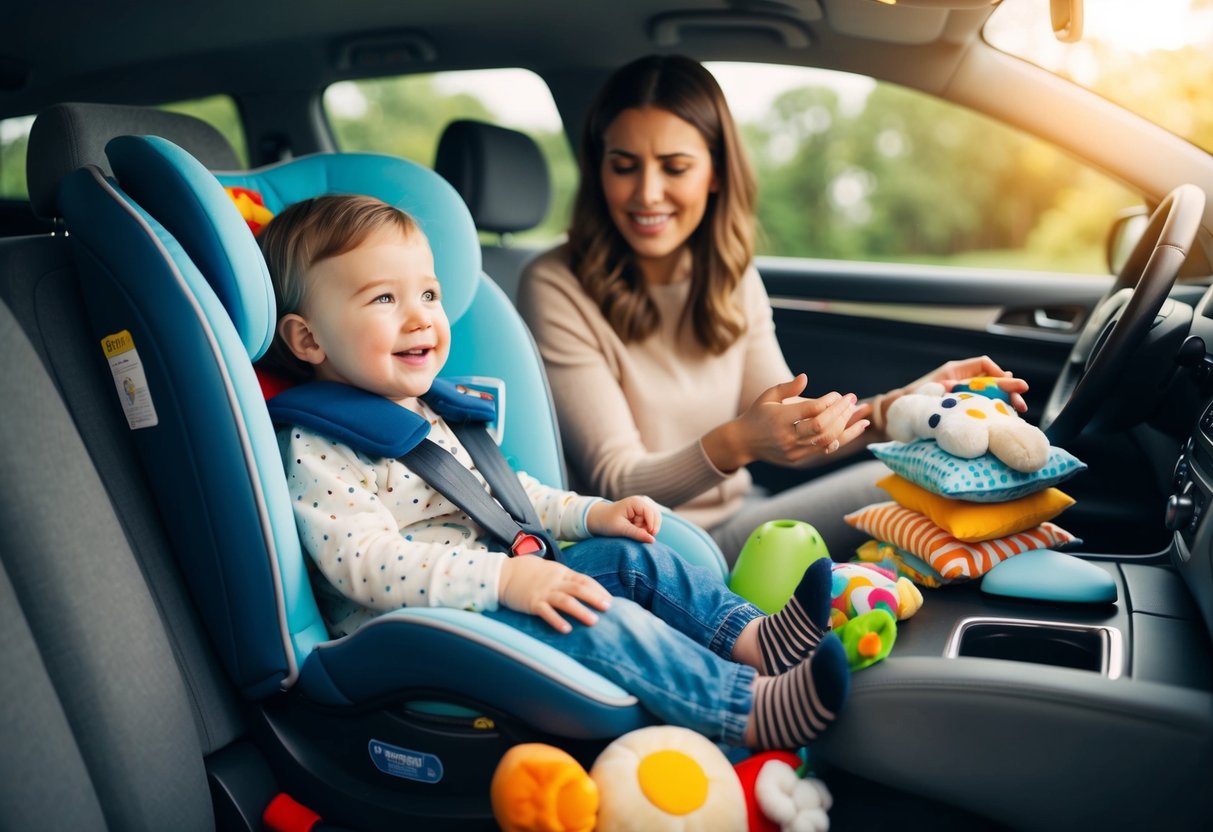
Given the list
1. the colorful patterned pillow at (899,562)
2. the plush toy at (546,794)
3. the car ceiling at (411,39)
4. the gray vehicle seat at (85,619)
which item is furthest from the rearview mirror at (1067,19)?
the gray vehicle seat at (85,619)

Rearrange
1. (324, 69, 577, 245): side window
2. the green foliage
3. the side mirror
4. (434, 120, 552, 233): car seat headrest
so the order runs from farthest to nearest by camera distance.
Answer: the green foliage, (324, 69, 577, 245): side window, (434, 120, 552, 233): car seat headrest, the side mirror

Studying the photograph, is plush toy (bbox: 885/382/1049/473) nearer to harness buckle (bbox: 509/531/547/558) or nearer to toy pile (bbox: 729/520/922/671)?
toy pile (bbox: 729/520/922/671)

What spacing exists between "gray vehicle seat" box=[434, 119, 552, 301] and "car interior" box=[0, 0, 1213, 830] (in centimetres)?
66

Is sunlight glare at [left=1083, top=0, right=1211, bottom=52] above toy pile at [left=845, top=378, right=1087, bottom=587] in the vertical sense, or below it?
above

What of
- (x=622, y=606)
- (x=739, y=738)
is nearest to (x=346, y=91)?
(x=622, y=606)

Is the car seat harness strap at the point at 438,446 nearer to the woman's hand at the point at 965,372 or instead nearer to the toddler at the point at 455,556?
the toddler at the point at 455,556

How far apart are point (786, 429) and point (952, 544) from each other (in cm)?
30

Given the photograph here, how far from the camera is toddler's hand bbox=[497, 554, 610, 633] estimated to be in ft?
4.33

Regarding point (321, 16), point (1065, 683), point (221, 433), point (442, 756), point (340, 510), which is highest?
point (321, 16)

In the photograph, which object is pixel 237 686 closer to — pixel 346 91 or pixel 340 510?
pixel 340 510

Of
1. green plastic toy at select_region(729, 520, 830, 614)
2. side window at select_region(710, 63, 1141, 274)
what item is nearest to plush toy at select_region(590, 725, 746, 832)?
green plastic toy at select_region(729, 520, 830, 614)

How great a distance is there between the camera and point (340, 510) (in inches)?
55.4

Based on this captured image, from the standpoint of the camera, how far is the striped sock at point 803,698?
125 cm

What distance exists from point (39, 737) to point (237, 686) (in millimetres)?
283
